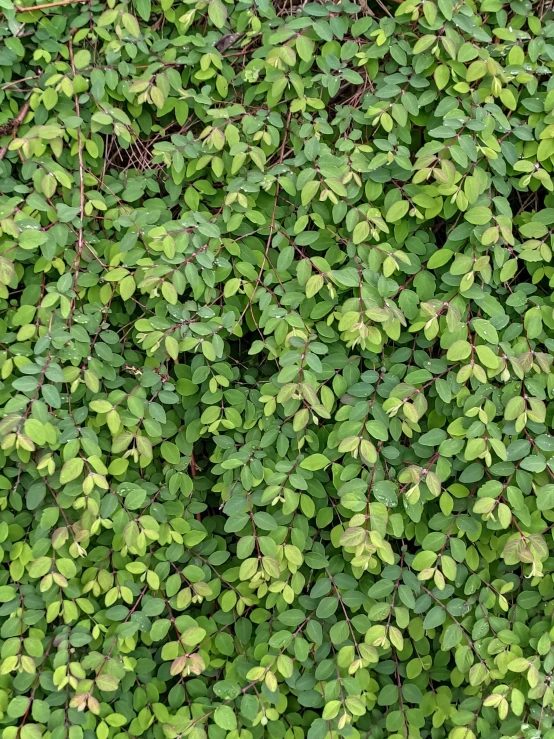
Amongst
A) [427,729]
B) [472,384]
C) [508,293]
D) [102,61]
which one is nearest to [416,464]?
[472,384]

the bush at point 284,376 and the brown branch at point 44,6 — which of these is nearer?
the bush at point 284,376

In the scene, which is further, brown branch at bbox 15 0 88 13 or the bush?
brown branch at bbox 15 0 88 13

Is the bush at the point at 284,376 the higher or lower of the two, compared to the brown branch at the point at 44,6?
lower

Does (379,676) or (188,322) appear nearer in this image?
(188,322)

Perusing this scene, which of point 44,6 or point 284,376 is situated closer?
point 284,376

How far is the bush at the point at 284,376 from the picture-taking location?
1818mm

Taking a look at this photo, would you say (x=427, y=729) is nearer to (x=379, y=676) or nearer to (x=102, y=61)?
(x=379, y=676)

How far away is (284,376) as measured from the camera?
177 centimetres

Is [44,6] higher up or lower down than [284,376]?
higher up

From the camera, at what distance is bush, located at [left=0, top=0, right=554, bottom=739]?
182 centimetres

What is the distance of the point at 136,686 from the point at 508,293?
1679 millimetres

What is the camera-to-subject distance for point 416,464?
1.93 m

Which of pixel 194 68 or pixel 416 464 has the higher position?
pixel 194 68

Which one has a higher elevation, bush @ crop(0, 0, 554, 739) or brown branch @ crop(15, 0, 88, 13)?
brown branch @ crop(15, 0, 88, 13)
